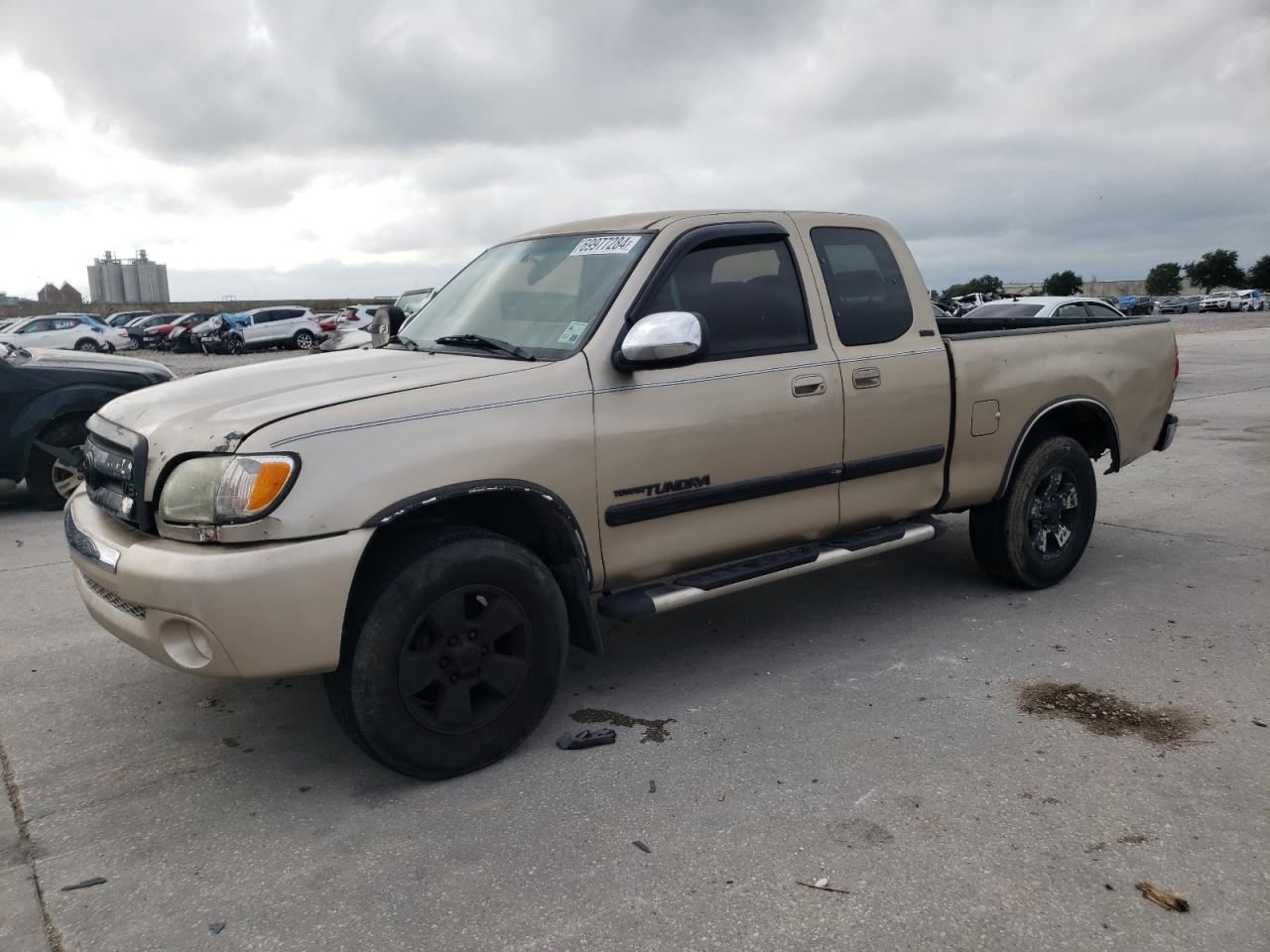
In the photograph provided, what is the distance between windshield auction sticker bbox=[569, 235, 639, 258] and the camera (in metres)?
4.04

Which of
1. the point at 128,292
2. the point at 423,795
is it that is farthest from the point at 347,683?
the point at 128,292

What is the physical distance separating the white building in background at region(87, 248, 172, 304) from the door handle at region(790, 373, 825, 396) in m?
103

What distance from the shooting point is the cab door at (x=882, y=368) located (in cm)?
439

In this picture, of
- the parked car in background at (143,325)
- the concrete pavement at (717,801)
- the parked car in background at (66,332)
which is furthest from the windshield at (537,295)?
the parked car in background at (143,325)

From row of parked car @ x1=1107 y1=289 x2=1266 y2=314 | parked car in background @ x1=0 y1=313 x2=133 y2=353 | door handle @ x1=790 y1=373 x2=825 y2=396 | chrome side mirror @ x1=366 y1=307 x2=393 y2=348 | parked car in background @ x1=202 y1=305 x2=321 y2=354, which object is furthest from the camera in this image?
row of parked car @ x1=1107 y1=289 x2=1266 y2=314

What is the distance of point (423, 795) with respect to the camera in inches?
132

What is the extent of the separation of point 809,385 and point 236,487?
2256mm

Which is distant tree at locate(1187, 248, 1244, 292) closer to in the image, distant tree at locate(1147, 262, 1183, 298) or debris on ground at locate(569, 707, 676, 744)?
distant tree at locate(1147, 262, 1183, 298)

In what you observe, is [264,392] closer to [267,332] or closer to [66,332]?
[267,332]

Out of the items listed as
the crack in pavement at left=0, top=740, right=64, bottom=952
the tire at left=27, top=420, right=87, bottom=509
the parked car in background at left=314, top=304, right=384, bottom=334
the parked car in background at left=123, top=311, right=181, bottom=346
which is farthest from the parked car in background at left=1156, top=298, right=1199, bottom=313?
the crack in pavement at left=0, top=740, right=64, bottom=952

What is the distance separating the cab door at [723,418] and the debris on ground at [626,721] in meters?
0.54

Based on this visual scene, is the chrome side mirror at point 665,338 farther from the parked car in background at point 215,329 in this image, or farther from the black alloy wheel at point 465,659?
the parked car in background at point 215,329

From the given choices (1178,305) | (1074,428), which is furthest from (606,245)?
(1178,305)

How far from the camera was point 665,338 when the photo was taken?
140 inches
